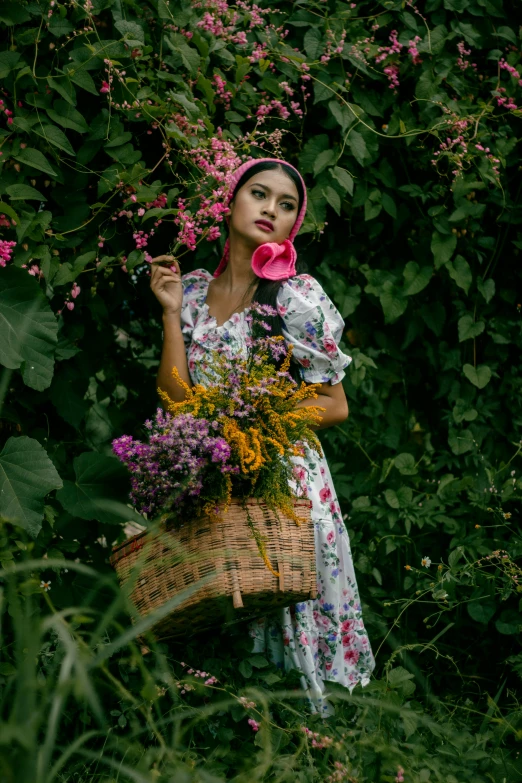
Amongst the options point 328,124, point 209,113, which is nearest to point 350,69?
point 328,124

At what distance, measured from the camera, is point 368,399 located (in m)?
3.17

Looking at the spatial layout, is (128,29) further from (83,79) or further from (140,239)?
(140,239)

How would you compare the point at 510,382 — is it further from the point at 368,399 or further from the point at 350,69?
the point at 350,69

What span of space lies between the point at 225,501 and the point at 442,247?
4.83 ft

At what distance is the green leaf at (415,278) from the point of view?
3.03 meters

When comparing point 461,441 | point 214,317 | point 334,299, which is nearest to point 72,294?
point 214,317

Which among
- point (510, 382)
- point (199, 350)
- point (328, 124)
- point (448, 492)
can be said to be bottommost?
point (448, 492)

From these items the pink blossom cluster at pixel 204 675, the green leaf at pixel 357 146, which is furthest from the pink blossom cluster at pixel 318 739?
the green leaf at pixel 357 146

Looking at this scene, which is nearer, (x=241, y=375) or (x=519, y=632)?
(x=241, y=375)

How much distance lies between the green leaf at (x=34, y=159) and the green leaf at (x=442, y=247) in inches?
53.5

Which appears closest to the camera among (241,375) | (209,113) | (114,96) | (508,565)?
(241,375)

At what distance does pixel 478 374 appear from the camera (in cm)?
316

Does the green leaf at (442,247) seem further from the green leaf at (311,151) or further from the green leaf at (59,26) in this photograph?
the green leaf at (59,26)

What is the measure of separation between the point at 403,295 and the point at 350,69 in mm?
784
